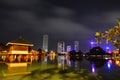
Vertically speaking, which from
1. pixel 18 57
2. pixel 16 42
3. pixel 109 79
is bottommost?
pixel 109 79

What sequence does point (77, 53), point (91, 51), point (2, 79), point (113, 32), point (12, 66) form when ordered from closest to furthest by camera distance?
point (113, 32), point (2, 79), point (12, 66), point (91, 51), point (77, 53)

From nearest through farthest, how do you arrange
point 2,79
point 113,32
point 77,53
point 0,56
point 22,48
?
point 113,32 → point 2,79 → point 22,48 → point 0,56 → point 77,53

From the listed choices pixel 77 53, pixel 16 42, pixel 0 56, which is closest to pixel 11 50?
pixel 16 42

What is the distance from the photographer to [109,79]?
26750mm

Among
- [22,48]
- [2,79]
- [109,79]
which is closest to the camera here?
[2,79]

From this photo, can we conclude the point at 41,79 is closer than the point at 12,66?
Yes

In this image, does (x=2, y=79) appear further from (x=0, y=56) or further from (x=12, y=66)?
(x=0, y=56)

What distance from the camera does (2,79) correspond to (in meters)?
23.2

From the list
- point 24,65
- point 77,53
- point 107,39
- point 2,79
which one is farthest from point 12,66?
point 77,53

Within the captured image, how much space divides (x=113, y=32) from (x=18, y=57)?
38.5 metres

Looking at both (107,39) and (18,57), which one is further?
(18,57)

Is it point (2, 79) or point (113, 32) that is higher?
point (113, 32)

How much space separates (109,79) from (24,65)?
21.8 meters

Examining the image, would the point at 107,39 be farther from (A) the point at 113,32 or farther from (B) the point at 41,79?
(B) the point at 41,79
